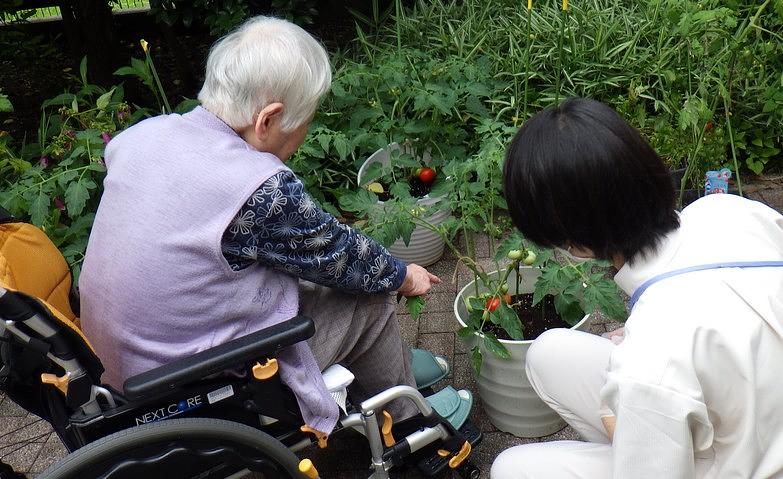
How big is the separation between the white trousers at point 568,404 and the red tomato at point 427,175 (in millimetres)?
1283

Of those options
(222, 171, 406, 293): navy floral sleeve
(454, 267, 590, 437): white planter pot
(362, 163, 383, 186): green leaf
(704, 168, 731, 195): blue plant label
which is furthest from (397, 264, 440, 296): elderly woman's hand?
(704, 168, 731, 195): blue plant label

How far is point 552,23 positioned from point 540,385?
2.56 metres

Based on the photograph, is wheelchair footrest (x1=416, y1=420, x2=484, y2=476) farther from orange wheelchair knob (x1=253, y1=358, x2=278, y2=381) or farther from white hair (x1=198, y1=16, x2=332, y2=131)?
white hair (x1=198, y1=16, x2=332, y2=131)

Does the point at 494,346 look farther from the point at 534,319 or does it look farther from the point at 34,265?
the point at 34,265

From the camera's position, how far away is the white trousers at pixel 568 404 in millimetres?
1762

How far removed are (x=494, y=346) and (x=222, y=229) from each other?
900mm

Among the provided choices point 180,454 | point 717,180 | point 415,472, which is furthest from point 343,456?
point 717,180

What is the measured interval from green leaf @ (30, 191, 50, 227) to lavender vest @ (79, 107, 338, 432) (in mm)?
996

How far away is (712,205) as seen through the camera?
1.58 metres

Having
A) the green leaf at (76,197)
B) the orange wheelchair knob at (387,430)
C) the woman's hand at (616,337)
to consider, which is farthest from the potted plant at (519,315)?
the green leaf at (76,197)

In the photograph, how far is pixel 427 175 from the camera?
323 centimetres

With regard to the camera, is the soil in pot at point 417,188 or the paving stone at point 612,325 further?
the soil in pot at point 417,188

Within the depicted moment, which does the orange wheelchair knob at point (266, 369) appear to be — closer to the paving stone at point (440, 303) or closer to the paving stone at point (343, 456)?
the paving stone at point (343, 456)

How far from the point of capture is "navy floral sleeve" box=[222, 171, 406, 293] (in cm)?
168
